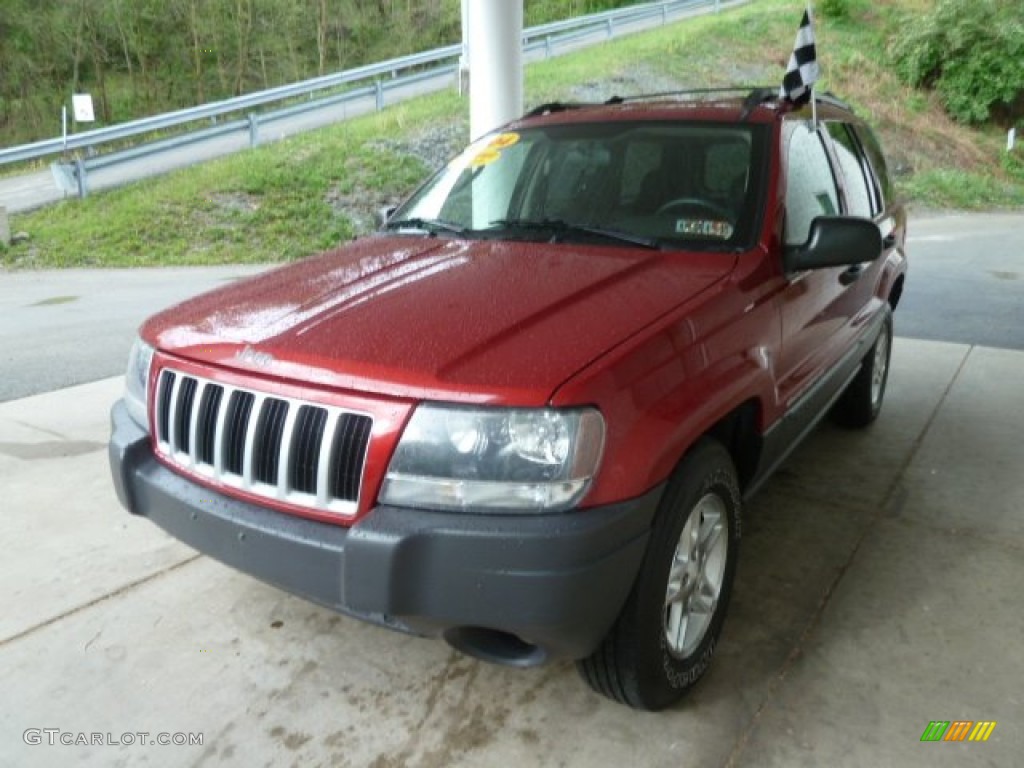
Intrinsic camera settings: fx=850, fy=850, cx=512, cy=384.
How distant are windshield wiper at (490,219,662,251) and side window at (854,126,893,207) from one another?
216 cm

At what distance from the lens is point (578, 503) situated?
1.99 metres

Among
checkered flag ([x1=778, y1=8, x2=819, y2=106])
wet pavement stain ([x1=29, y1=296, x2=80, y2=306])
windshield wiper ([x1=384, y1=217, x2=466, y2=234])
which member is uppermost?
checkered flag ([x1=778, y1=8, x2=819, y2=106])

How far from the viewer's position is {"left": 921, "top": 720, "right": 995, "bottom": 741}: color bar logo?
7.68 ft

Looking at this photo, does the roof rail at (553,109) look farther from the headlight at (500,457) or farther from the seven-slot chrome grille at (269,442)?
the headlight at (500,457)

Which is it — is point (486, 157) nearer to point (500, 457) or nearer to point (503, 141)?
point (503, 141)

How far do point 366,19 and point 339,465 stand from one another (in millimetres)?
32877

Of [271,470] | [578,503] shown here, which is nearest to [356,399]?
[271,470]

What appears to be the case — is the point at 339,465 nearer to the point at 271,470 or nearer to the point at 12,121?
the point at 271,470

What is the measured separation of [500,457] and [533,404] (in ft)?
0.48

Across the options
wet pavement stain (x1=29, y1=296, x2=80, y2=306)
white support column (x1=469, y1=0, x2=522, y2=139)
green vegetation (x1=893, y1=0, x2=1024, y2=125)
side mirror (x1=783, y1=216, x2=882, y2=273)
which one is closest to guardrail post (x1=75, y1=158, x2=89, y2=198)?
wet pavement stain (x1=29, y1=296, x2=80, y2=306)

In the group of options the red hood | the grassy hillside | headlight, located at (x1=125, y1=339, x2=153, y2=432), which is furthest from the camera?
the grassy hillside

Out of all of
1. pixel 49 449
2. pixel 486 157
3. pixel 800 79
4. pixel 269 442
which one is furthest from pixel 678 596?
pixel 49 449

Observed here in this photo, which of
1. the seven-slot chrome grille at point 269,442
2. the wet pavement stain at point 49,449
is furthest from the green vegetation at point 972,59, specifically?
the seven-slot chrome grille at point 269,442

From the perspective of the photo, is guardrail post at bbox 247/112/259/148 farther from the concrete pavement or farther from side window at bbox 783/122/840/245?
side window at bbox 783/122/840/245
